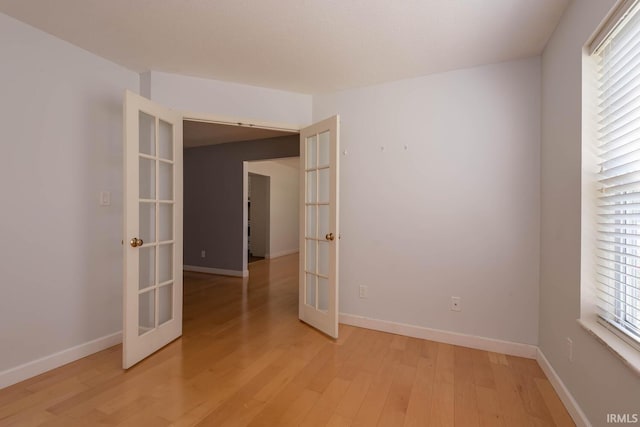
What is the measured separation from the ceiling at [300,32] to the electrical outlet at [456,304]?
80.3 inches

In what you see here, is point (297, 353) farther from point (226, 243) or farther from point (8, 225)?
point (226, 243)

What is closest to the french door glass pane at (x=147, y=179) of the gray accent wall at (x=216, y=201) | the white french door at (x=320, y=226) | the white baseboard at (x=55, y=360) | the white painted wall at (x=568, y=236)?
the white baseboard at (x=55, y=360)

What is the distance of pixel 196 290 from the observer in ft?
14.4

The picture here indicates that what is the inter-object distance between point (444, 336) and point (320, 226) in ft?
5.00

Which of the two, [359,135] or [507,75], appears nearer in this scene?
[507,75]

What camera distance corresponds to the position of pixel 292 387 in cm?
194

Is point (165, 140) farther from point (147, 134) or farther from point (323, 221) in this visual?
point (323, 221)

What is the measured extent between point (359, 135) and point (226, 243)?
350cm

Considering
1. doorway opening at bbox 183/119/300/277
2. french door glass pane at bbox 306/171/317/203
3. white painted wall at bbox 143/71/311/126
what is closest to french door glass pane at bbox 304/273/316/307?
french door glass pane at bbox 306/171/317/203

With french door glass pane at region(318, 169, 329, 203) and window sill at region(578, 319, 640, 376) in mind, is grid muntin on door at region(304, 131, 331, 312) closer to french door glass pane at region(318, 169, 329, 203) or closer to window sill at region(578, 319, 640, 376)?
french door glass pane at region(318, 169, 329, 203)

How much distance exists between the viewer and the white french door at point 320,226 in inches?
106

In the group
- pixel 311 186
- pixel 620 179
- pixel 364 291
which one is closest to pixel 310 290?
pixel 364 291

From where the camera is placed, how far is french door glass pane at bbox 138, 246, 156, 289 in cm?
246

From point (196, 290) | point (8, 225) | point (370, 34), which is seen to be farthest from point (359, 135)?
point (196, 290)
